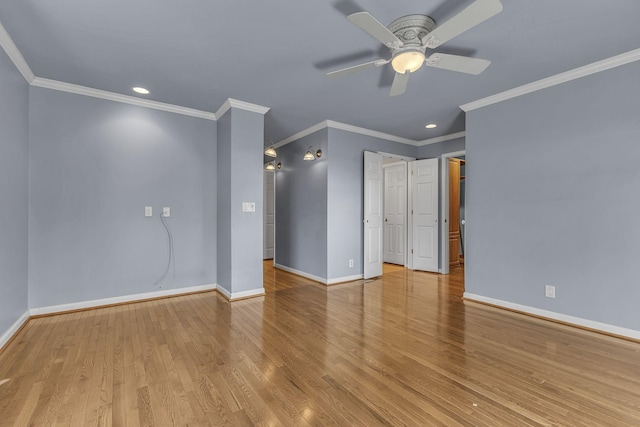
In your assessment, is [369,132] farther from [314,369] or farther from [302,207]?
[314,369]

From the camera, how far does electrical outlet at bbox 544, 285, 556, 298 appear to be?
3197mm

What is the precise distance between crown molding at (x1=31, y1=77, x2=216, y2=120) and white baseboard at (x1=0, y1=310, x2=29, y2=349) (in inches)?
99.2

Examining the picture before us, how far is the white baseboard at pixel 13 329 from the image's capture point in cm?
253

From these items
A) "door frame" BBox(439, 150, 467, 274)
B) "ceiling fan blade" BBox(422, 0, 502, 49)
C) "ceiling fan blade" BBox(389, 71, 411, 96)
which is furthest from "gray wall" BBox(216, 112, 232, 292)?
"door frame" BBox(439, 150, 467, 274)

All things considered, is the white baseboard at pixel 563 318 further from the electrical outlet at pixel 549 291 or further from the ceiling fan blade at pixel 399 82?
the ceiling fan blade at pixel 399 82

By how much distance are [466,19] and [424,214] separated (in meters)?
4.36

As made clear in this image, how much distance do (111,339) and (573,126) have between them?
5.09 m

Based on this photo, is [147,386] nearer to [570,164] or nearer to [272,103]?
[272,103]

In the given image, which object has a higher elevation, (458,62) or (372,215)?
(458,62)

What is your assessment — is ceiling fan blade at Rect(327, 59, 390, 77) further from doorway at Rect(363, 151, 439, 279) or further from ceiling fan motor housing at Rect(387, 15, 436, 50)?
doorway at Rect(363, 151, 439, 279)

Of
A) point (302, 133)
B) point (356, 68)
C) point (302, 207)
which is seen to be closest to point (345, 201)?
point (302, 207)

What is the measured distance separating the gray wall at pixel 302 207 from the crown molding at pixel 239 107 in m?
1.16

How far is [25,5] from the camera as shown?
2.09 meters

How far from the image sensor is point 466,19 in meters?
1.82
